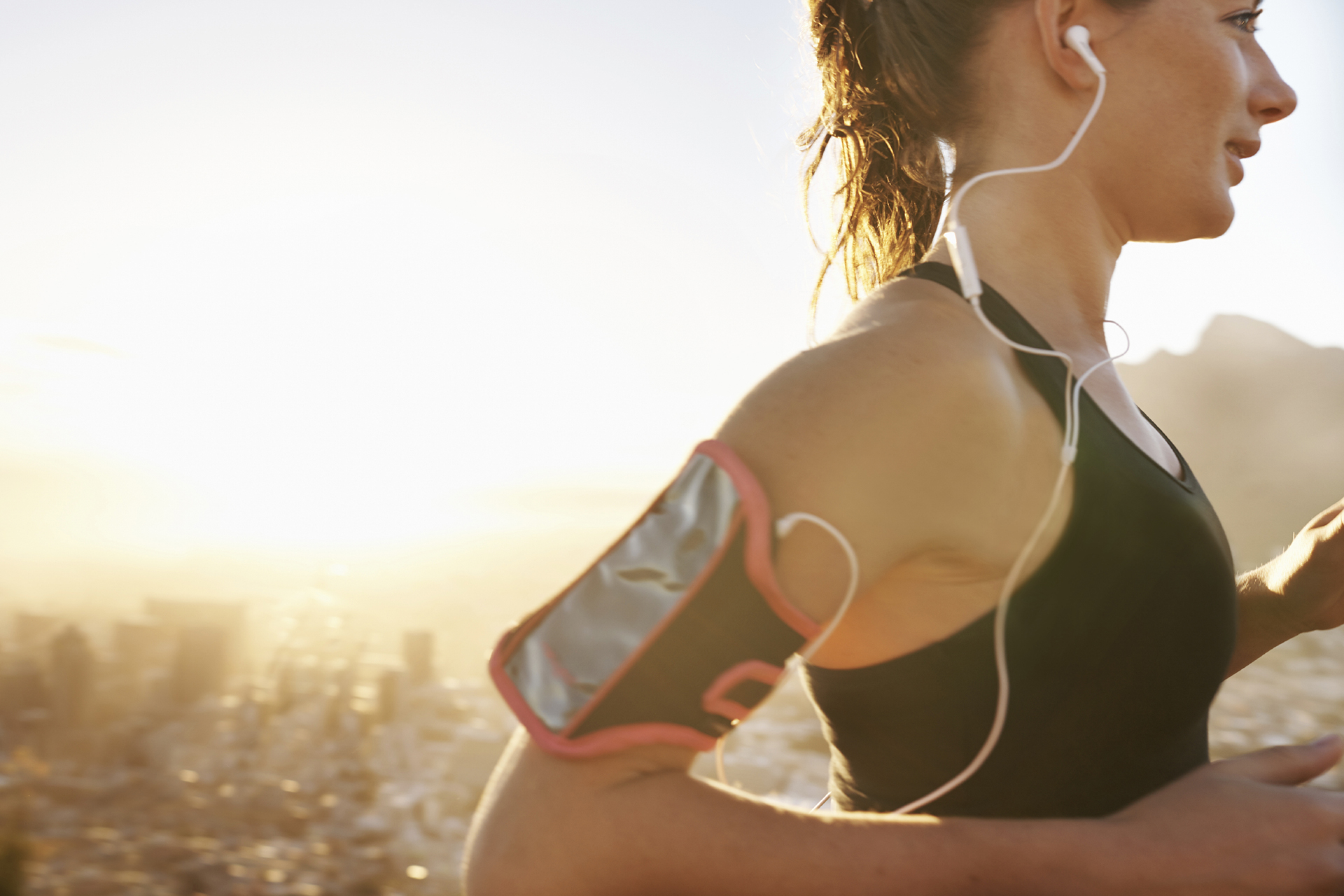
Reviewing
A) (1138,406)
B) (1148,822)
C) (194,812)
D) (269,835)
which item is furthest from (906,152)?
(194,812)

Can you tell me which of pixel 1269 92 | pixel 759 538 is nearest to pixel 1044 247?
pixel 1269 92

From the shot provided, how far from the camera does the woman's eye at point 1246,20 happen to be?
0.88 metres

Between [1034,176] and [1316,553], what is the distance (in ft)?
2.09

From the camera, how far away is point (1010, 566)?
0.62 m

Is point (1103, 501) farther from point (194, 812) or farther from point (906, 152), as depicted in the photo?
point (194, 812)

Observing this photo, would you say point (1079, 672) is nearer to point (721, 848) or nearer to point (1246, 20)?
point (721, 848)

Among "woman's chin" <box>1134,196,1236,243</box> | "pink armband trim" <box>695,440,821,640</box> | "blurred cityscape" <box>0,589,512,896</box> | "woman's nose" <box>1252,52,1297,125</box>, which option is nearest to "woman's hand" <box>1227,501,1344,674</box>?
"woman's chin" <box>1134,196,1236,243</box>

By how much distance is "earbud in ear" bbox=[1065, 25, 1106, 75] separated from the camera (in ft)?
2.71

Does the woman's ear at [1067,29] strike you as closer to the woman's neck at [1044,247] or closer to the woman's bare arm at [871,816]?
the woman's neck at [1044,247]

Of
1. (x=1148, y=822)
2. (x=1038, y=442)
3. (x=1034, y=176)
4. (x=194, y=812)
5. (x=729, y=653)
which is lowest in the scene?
(x=194, y=812)

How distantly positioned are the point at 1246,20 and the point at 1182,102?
16 centimetres

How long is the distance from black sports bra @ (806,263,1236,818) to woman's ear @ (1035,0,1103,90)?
0.33 metres

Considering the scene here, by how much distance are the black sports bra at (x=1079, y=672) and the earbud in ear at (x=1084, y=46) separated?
12.8 inches

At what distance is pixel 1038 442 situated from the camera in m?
0.64
